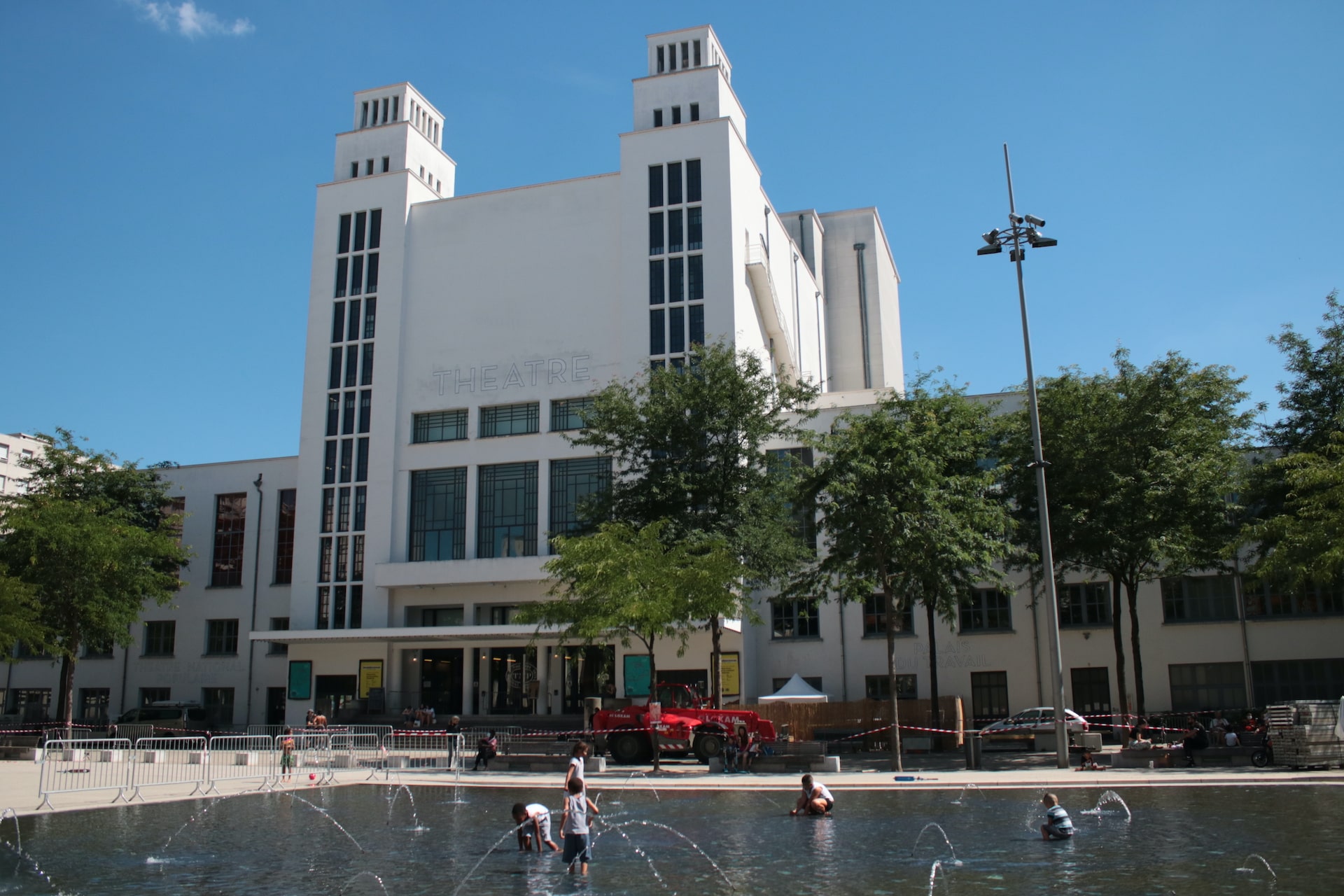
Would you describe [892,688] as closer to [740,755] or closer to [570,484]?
[740,755]

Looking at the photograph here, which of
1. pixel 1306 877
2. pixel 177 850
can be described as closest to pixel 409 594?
pixel 177 850

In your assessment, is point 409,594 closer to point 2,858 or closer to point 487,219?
point 487,219

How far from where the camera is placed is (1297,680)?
43.9 metres

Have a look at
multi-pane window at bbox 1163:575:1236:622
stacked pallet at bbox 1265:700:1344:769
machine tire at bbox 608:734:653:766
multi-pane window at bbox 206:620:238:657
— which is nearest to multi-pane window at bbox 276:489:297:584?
multi-pane window at bbox 206:620:238:657

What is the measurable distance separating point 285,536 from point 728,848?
1889 inches

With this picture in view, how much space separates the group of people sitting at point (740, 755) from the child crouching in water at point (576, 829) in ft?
54.8

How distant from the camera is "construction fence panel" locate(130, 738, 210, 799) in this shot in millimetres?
27766

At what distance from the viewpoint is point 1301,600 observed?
145 ft

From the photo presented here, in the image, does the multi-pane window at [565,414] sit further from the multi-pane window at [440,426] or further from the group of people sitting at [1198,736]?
the group of people sitting at [1198,736]

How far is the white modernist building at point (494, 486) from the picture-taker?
47406mm

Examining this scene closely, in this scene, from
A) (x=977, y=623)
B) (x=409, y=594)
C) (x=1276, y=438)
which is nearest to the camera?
(x=1276, y=438)

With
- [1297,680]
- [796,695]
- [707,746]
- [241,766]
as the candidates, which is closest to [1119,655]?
[796,695]

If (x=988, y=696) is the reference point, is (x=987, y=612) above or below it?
above

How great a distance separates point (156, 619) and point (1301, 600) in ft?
186
